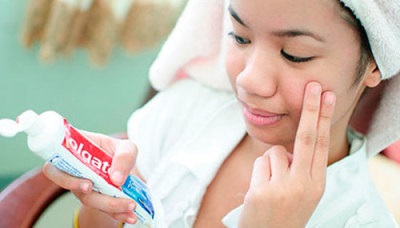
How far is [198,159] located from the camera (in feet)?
3.03

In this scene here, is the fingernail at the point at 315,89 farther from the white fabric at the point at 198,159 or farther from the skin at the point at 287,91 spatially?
the white fabric at the point at 198,159

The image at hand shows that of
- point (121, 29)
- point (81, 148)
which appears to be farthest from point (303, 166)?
point (121, 29)

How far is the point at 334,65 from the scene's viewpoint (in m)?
0.71

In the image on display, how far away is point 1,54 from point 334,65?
1.08 m

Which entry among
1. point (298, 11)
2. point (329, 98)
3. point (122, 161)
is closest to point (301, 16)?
point (298, 11)

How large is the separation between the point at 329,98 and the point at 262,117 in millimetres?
95

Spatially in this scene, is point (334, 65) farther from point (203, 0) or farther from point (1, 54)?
point (1, 54)

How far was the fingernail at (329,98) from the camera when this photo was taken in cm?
72

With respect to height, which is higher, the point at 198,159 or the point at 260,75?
the point at 260,75

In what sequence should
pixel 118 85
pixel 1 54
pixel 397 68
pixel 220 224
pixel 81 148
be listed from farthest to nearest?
pixel 118 85, pixel 1 54, pixel 220 224, pixel 397 68, pixel 81 148

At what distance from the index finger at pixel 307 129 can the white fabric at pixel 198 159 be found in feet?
0.53

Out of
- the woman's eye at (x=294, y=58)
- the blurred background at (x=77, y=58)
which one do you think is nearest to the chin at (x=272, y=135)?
the woman's eye at (x=294, y=58)

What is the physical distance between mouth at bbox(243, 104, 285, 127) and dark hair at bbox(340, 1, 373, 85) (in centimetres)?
12

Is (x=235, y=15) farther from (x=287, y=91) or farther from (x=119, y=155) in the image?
(x=119, y=155)
